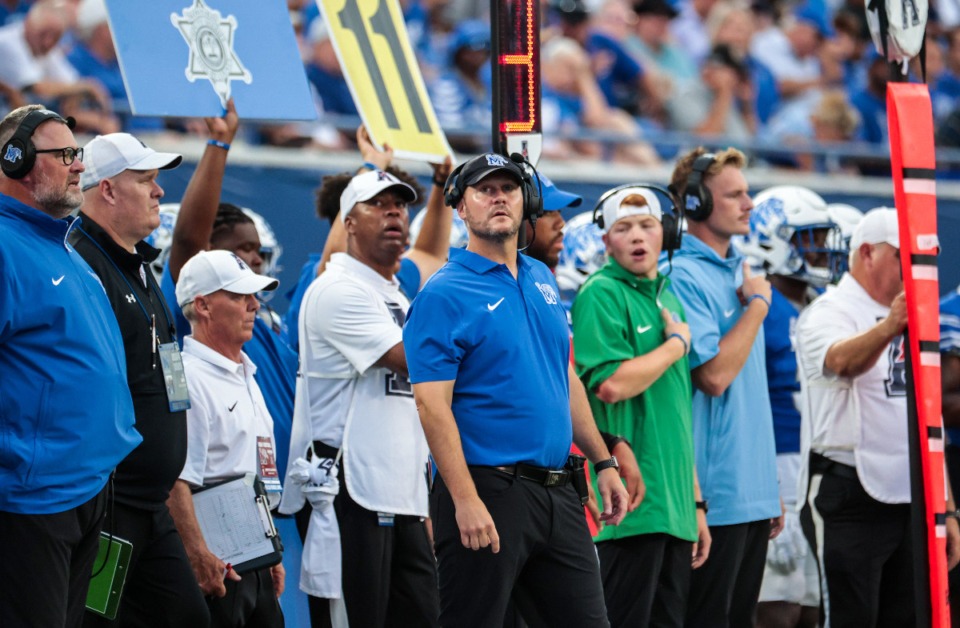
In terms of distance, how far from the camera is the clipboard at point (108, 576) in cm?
423

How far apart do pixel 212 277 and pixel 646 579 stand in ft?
6.35

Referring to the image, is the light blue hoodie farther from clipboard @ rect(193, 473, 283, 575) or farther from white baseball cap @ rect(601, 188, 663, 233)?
clipboard @ rect(193, 473, 283, 575)

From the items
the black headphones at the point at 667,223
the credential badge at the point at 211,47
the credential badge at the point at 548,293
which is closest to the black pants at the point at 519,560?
the credential badge at the point at 548,293

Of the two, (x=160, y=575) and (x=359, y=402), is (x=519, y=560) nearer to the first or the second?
(x=160, y=575)

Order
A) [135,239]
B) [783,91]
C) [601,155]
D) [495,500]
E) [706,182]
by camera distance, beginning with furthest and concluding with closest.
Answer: [783,91] → [601,155] → [706,182] → [135,239] → [495,500]

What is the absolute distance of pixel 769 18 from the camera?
15.0 m

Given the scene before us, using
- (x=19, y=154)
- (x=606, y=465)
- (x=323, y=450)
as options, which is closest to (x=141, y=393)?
(x=19, y=154)

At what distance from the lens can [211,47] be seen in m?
5.40

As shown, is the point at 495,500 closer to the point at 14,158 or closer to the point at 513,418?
the point at 513,418

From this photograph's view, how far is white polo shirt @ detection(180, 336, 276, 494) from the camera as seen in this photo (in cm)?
469

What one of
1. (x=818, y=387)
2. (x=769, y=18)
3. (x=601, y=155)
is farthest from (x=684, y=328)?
(x=769, y=18)

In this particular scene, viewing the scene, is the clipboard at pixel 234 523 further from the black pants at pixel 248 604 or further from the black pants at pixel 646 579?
the black pants at pixel 646 579

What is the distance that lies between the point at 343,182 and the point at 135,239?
75.5 inches

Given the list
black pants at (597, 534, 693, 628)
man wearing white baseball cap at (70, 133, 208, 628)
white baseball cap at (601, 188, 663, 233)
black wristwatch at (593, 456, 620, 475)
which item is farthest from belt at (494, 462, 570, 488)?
white baseball cap at (601, 188, 663, 233)
